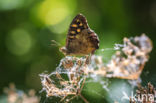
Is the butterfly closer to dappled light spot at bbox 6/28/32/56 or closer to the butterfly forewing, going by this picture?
the butterfly forewing

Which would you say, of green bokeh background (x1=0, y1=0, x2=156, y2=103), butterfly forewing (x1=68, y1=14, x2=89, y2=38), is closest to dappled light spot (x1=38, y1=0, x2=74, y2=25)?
green bokeh background (x1=0, y1=0, x2=156, y2=103)

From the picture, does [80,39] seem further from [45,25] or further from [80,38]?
[45,25]

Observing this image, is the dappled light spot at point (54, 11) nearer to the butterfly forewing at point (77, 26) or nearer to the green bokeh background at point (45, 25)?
the green bokeh background at point (45, 25)

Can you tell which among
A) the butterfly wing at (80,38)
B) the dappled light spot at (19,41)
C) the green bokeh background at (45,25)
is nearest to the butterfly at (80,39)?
the butterfly wing at (80,38)

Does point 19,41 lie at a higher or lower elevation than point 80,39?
higher

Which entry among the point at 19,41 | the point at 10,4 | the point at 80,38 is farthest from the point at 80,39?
the point at 19,41

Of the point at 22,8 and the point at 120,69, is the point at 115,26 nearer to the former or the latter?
the point at 22,8
